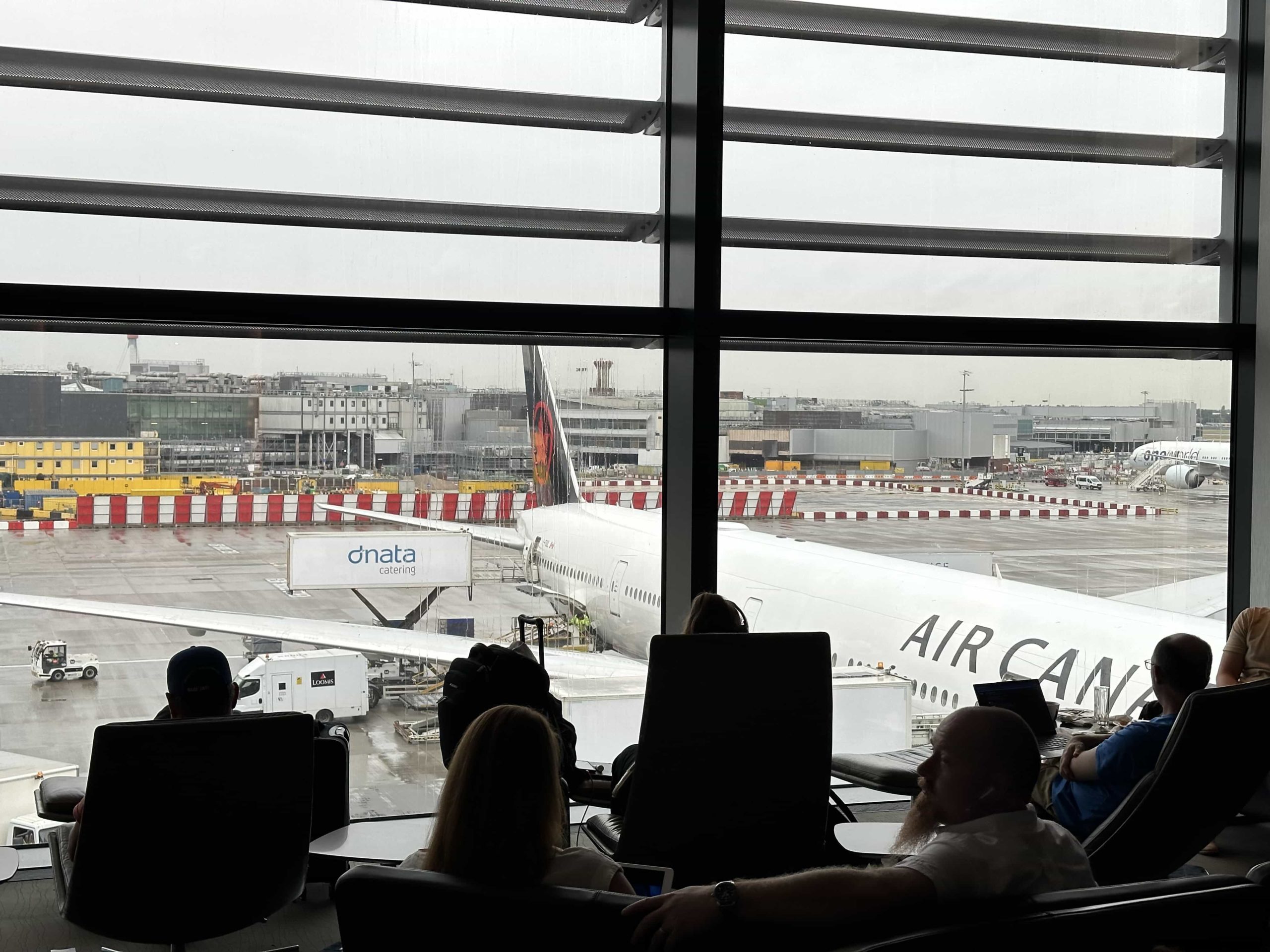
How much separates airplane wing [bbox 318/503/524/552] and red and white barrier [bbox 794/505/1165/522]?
4.20ft

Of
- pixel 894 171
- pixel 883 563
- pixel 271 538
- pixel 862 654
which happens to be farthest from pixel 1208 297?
pixel 271 538

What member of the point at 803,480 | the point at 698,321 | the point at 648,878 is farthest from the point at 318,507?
the point at 648,878

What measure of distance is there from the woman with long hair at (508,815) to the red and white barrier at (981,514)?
339cm

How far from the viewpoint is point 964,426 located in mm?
5035

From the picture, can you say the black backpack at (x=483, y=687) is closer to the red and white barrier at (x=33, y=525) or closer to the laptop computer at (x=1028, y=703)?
the laptop computer at (x=1028, y=703)

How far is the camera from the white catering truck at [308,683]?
4.22 meters

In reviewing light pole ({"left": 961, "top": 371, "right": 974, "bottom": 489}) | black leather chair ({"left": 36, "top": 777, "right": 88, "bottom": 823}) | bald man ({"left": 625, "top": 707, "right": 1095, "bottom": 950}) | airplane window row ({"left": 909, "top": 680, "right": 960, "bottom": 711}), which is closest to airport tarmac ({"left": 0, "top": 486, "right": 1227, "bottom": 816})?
light pole ({"left": 961, "top": 371, "right": 974, "bottom": 489})

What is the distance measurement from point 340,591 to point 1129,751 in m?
2.86

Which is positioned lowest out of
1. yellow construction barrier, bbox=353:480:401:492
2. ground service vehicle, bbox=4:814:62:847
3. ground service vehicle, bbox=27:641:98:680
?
ground service vehicle, bbox=4:814:62:847

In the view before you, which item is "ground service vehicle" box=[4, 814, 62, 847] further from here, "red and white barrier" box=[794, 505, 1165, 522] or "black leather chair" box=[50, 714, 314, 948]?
"red and white barrier" box=[794, 505, 1165, 522]

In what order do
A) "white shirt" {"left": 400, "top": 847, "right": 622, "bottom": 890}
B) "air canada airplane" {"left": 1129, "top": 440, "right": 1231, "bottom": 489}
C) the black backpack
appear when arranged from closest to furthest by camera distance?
1. "white shirt" {"left": 400, "top": 847, "right": 622, "bottom": 890}
2. the black backpack
3. "air canada airplane" {"left": 1129, "top": 440, "right": 1231, "bottom": 489}

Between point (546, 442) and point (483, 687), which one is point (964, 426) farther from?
point (483, 687)

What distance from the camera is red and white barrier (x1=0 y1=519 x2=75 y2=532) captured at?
12.8ft

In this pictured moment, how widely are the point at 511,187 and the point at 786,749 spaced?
8.53 ft
